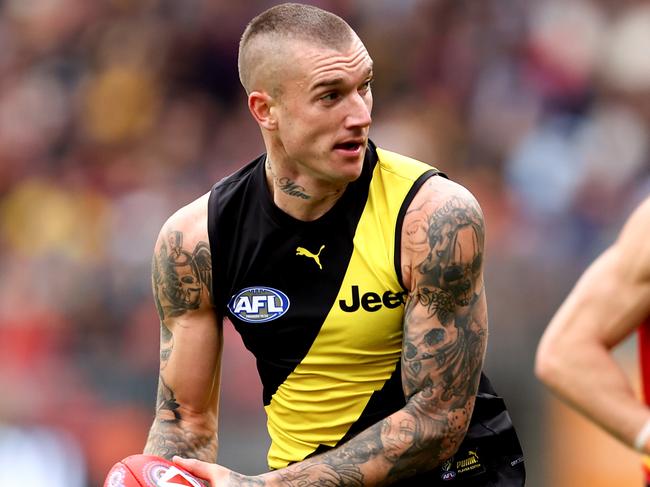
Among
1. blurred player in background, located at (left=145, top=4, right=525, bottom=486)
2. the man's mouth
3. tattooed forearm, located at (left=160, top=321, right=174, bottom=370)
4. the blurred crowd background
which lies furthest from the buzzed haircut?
the blurred crowd background

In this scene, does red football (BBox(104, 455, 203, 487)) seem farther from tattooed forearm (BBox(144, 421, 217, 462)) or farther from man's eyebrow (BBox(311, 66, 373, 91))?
man's eyebrow (BBox(311, 66, 373, 91))

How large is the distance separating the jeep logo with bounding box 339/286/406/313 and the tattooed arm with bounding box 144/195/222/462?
61cm

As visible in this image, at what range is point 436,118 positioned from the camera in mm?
11977

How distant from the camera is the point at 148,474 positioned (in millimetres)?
5207

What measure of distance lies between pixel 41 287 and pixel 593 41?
5.12 m

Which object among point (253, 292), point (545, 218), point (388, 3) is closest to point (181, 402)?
point (253, 292)

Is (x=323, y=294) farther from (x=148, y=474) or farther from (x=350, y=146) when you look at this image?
(x=148, y=474)

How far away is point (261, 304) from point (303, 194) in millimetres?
465

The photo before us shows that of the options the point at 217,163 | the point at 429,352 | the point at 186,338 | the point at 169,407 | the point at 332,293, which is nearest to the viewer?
the point at 429,352

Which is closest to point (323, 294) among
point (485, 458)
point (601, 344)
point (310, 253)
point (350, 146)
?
point (310, 253)

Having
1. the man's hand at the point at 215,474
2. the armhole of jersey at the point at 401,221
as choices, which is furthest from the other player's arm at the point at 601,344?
the man's hand at the point at 215,474

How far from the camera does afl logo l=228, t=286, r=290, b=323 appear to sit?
5.43 m

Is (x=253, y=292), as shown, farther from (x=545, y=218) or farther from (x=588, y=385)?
(x=545, y=218)

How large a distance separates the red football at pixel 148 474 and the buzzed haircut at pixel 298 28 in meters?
1.56
